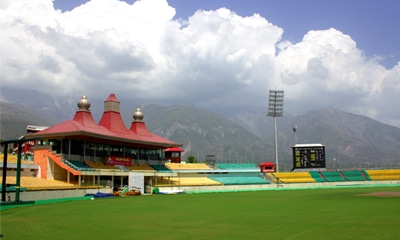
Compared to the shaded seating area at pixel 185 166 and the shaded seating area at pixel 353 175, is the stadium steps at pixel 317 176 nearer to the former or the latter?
the shaded seating area at pixel 353 175

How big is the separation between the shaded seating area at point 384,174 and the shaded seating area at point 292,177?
13.1 metres

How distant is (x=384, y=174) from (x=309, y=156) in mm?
16889

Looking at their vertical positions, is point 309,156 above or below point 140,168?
above

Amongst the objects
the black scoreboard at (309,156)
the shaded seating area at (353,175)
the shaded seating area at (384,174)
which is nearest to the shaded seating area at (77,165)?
the black scoreboard at (309,156)

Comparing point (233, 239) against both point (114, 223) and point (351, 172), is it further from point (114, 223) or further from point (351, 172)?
point (351, 172)

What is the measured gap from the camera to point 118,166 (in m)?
63.6

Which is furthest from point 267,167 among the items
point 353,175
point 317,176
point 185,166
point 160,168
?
point 160,168

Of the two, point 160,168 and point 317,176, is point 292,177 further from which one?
point 160,168

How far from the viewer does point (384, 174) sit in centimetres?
8281

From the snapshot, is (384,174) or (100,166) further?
(384,174)

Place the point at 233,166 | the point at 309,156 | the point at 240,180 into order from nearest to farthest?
the point at 240,180 < the point at 309,156 < the point at 233,166

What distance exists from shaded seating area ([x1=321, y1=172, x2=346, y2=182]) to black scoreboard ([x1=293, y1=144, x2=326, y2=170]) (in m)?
4.41

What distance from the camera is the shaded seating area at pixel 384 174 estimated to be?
80.9 meters

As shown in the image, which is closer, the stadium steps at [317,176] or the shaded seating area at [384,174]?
the stadium steps at [317,176]
